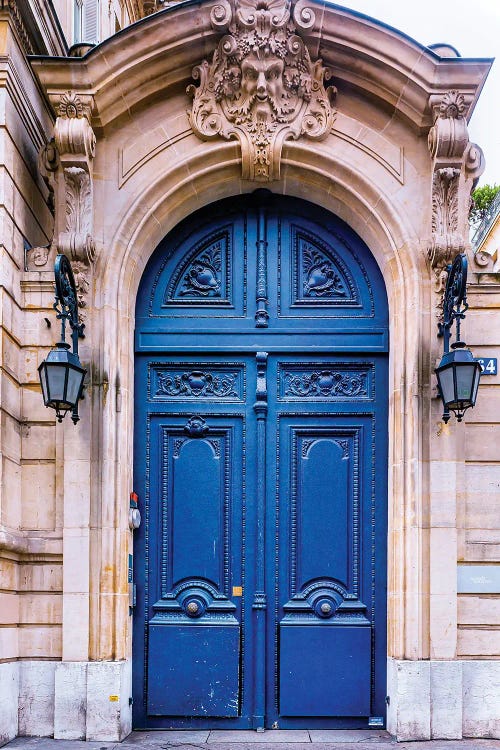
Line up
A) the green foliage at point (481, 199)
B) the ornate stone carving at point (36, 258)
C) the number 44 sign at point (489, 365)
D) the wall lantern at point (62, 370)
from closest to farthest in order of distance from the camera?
the wall lantern at point (62, 370) → the number 44 sign at point (489, 365) → the ornate stone carving at point (36, 258) → the green foliage at point (481, 199)

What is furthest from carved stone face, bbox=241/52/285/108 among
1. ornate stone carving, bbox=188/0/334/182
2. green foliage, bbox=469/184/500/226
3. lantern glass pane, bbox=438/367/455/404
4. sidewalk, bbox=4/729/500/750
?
green foliage, bbox=469/184/500/226

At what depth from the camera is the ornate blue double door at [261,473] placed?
730 centimetres

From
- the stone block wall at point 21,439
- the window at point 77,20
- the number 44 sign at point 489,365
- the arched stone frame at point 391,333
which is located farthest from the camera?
the window at point 77,20

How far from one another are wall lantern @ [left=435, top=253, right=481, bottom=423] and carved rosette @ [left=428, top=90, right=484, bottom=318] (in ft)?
0.71

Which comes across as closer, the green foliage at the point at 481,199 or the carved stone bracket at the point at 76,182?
the carved stone bracket at the point at 76,182

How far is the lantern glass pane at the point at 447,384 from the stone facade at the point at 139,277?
0.37m

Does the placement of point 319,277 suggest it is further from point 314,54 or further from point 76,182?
point 76,182

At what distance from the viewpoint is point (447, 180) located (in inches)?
283

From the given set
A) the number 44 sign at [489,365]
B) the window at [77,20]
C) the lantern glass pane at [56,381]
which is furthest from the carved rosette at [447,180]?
the window at [77,20]

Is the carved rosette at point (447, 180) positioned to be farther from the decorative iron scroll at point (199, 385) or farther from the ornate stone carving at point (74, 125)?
the ornate stone carving at point (74, 125)

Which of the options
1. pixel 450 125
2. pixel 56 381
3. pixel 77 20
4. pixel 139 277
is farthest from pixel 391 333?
pixel 77 20

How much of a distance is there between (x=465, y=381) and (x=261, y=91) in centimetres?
308

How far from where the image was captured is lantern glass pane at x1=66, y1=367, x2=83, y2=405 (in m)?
6.53

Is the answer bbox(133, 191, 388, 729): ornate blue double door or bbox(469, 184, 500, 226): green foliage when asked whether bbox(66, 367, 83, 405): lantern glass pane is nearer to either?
bbox(133, 191, 388, 729): ornate blue double door
